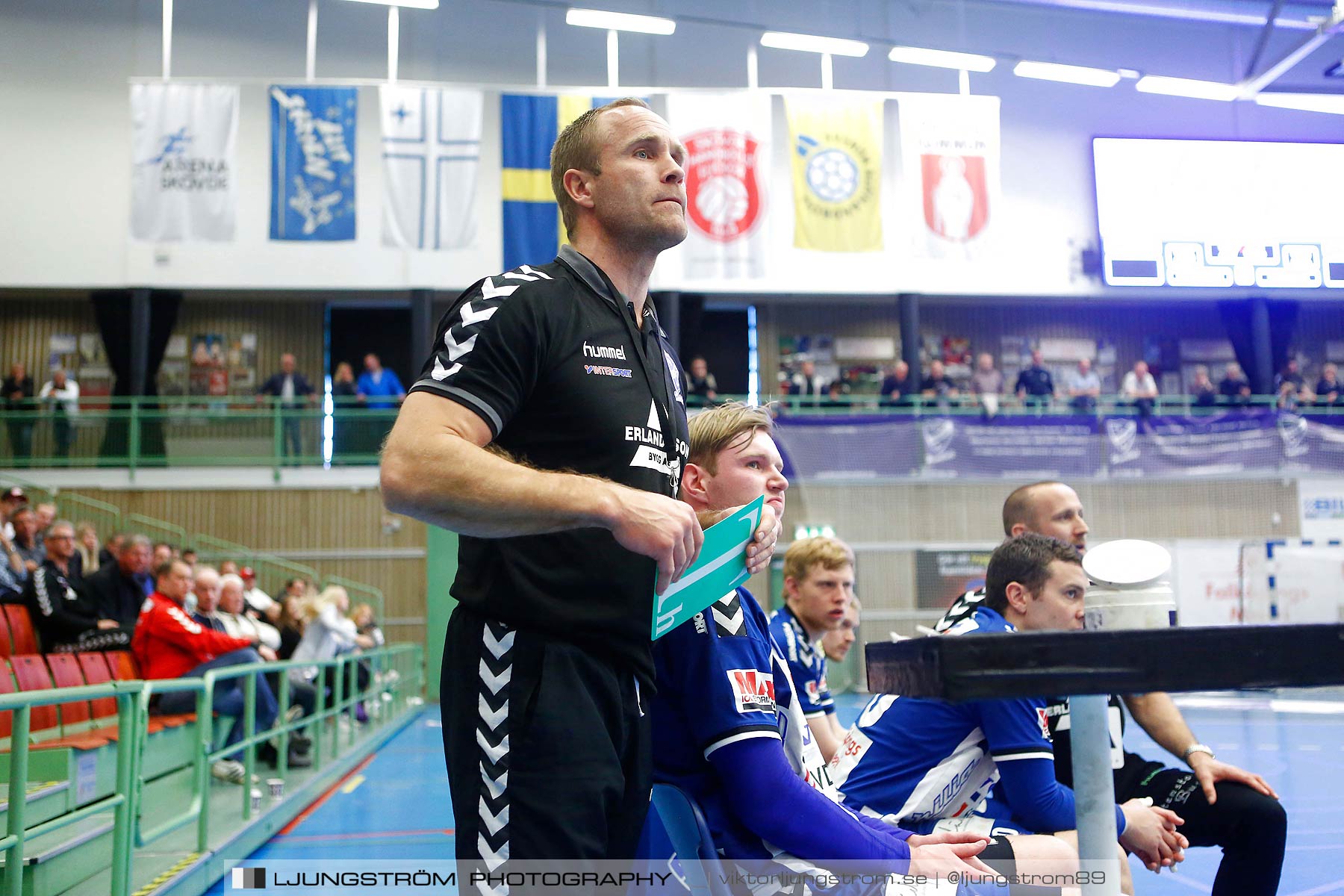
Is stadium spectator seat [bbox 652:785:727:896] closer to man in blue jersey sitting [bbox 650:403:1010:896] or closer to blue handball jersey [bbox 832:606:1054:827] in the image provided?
man in blue jersey sitting [bbox 650:403:1010:896]

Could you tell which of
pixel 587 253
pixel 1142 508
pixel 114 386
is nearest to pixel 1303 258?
pixel 1142 508

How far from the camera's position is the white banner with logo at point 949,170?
41.9 ft

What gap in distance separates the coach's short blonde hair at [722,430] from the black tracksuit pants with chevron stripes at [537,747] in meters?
0.58

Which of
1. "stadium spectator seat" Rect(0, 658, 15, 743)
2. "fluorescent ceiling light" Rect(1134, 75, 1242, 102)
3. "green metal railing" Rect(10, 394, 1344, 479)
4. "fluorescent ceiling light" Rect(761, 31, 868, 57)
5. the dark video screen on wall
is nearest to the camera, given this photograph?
"stadium spectator seat" Rect(0, 658, 15, 743)

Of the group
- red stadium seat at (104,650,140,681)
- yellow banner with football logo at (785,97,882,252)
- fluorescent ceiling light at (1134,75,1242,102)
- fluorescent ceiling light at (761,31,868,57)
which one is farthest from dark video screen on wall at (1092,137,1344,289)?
red stadium seat at (104,650,140,681)

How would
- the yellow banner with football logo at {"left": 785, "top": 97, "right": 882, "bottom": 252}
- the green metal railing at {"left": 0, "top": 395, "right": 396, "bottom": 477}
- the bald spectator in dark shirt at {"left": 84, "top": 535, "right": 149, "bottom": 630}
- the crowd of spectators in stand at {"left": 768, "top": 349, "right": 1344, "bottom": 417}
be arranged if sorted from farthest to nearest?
the crowd of spectators in stand at {"left": 768, "top": 349, "right": 1344, "bottom": 417}
the green metal railing at {"left": 0, "top": 395, "right": 396, "bottom": 477}
the yellow banner with football logo at {"left": 785, "top": 97, "right": 882, "bottom": 252}
the bald spectator in dark shirt at {"left": 84, "top": 535, "right": 149, "bottom": 630}

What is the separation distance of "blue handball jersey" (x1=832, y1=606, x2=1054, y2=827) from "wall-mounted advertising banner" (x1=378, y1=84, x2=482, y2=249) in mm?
10402

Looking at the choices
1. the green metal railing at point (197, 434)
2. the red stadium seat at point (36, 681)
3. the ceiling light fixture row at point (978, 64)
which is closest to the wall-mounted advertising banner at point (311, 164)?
the ceiling light fixture row at point (978, 64)

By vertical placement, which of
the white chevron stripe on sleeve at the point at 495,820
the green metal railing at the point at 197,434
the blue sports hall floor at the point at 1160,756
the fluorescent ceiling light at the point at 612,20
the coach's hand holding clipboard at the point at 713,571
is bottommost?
the blue sports hall floor at the point at 1160,756

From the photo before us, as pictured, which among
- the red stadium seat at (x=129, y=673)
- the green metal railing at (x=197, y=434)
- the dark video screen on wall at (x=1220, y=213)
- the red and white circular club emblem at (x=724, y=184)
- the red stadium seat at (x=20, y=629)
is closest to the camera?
the red stadium seat at (x=129, y=673)

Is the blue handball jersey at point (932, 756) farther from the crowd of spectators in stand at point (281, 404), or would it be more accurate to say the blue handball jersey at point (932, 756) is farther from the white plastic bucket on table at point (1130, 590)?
the crowd of spectators in stand at point (281, 404)

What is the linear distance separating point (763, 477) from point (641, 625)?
1.79 ft

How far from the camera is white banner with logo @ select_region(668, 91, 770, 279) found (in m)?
12.5

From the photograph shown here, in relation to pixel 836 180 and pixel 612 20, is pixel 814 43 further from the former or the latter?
pixel 836 180
